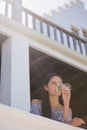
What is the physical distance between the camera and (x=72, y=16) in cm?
1188

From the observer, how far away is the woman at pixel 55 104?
525 centimetres

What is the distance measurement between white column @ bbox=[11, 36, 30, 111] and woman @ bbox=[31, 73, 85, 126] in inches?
16.8

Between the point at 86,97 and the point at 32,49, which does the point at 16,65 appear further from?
the point at 86,97

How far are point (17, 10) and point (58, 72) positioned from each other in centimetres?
165

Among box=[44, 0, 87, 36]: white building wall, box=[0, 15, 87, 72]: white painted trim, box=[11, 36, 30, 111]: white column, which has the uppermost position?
box=[44, 0, 87, 36]: white building wall

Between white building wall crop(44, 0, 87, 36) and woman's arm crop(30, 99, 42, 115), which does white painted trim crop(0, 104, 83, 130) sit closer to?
woman's arm crop(30, 99, 42, 115)

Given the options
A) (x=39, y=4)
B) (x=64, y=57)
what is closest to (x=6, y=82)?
(x=64, y=57)

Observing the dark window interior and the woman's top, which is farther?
the dark window interior

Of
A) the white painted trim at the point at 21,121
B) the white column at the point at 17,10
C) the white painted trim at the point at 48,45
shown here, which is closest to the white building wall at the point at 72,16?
the white painted trim at the point at 48,45

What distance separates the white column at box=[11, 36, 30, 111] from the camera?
4785 mm

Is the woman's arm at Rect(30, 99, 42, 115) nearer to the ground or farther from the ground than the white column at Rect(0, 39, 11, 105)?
nearer to the ground

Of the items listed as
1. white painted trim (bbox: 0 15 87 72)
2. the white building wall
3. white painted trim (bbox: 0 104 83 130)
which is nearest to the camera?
white painted trim (bbox: 0 104 83 130)

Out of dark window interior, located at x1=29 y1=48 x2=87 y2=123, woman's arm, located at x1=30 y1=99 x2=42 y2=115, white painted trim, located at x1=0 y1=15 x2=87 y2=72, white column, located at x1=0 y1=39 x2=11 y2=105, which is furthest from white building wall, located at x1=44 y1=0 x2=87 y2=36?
woman's arm, located at x1=30 y1=99 x2=42 y2=115

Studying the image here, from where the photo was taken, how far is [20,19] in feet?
18.5
